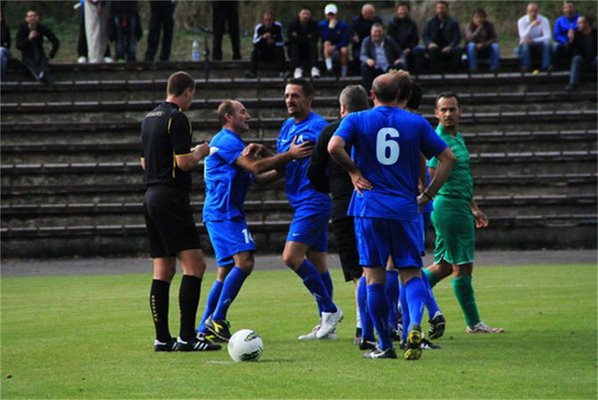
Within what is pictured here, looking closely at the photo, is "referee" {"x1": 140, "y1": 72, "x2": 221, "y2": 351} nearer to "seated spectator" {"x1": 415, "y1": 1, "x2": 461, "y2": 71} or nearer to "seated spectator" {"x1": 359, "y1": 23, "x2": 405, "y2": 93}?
"seated spectator" {"x1": 359, "y1": 23, "x2": 405, "y2": 93}

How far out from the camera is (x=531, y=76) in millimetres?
29750

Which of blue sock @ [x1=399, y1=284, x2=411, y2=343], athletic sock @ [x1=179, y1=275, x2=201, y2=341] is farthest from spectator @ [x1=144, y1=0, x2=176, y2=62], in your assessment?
blue sock @ [x1=399, y1=284, x2=411, y2=343]

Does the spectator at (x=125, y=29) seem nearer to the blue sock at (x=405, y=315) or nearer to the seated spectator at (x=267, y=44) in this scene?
the seated spectator at (x=267, y=44)

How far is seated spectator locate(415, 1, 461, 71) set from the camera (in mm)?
29609

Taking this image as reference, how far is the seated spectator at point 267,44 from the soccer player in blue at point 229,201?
16.3 metres

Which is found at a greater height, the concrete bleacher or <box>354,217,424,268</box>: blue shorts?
<box>354,217,424,268</box>: blue shorts

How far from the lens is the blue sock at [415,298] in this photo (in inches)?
423

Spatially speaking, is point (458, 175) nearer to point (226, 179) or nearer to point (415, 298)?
point (226, 179)

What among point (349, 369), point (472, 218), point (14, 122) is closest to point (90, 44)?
point (14, 122)

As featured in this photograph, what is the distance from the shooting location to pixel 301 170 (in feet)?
43.3

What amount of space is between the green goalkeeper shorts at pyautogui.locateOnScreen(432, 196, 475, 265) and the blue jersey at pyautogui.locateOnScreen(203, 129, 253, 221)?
1975 mm

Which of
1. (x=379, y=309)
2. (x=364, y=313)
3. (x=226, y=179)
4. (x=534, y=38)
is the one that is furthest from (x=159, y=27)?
(x=379, y=309)

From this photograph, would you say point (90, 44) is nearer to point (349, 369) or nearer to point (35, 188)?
point (35, 188)

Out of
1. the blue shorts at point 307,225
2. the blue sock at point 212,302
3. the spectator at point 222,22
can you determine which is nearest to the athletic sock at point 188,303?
the blue sock at point 212,302
